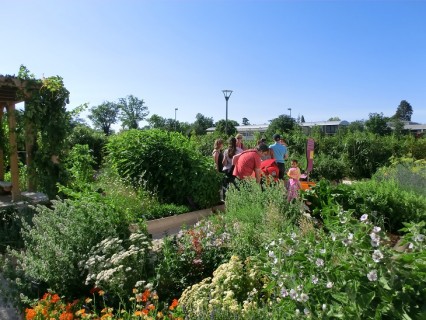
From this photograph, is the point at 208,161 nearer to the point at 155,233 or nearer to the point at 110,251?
the point at 155,233

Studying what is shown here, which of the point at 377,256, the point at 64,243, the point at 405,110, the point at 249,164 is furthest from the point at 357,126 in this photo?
the point at 405,110

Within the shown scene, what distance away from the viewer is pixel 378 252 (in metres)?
1.60

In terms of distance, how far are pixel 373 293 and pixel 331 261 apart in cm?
31

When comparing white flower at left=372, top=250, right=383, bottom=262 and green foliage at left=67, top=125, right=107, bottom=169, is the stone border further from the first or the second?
green foliage at left=67, top=125, right=107, bottom=169

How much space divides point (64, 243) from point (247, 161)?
374 centimetres

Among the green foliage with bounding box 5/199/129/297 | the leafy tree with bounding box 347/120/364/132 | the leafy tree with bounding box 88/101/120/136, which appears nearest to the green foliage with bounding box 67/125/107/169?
the green foliage with bounding box 5/199/129/297

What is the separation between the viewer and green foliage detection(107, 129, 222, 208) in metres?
7.55

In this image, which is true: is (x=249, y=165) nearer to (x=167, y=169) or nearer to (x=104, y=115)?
(x=167, y=169)

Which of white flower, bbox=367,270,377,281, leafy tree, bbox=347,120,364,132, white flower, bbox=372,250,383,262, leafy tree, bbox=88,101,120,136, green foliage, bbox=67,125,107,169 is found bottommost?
white flower, bbox=367,270,377,281

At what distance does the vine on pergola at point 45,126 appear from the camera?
568 centimetres

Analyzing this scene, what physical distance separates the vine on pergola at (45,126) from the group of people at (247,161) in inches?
112

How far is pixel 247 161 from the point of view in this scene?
6477 millimetres

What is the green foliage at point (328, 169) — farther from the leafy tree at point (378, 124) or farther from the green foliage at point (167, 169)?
the leafy tree at point (378, 124)

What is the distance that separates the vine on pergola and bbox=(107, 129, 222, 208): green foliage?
6.24ft
